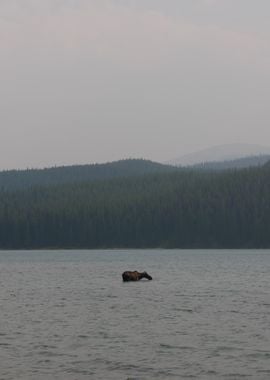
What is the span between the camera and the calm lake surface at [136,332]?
1591 inches

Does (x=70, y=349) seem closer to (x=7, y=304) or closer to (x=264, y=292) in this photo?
(x=7, y=304)

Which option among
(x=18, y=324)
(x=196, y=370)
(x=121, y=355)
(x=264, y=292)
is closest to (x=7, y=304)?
(x=18, y=324)

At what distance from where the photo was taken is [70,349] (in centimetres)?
4634

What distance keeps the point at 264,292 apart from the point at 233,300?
35.1 feet

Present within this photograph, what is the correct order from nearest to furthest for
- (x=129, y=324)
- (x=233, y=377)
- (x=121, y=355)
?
(x=233, y=377) < (x=121, y=355) < (x=129, y=324)

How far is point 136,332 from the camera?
53531mm

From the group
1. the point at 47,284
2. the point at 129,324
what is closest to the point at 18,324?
the point at 129,324

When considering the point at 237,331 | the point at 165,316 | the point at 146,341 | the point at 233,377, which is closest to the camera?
the point at 233,377

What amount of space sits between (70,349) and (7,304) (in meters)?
30.3

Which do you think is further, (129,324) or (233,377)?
(129,324)

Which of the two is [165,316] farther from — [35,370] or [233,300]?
[35,370]

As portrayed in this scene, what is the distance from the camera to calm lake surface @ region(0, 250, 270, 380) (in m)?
40.4

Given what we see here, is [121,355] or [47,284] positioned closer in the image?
[121,355]

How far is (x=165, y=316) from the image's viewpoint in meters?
62.5
